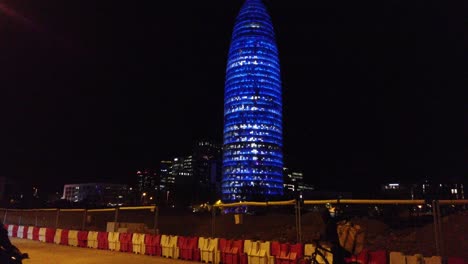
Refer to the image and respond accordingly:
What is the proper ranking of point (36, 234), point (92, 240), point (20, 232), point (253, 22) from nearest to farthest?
1. point (92, 240)
2. point (36, 234)
3. point (20, 232)
4. point (253, 22)

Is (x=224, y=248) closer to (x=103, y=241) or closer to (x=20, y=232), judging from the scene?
(x=103, y=241)

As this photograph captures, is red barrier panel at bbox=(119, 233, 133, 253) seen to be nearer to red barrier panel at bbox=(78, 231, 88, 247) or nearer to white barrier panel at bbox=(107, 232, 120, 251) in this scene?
white barrier panel at bbox=(107, 232, 120, 251)

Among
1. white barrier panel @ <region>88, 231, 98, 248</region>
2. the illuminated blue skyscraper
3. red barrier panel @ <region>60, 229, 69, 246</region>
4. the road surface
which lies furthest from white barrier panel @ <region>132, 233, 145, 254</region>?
the illuminated blue skyscraper

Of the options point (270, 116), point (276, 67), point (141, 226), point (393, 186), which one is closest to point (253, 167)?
point (270, 116)

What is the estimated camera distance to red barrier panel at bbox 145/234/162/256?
63.2ft

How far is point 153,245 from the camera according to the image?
19547 mm

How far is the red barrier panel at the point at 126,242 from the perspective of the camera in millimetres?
20778

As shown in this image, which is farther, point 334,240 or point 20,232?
point 20,232

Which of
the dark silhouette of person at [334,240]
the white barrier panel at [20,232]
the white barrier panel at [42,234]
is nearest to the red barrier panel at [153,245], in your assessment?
the white barrier panel at [42,234]

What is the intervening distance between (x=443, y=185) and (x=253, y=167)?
62672 mm

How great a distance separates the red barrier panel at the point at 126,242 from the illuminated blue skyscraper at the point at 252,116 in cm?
13164

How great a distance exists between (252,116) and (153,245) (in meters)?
140

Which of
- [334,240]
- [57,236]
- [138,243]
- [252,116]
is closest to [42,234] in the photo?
[57,236]

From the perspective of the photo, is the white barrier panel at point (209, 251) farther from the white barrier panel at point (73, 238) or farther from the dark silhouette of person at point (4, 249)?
the white barrier panel at point (73, 238)
